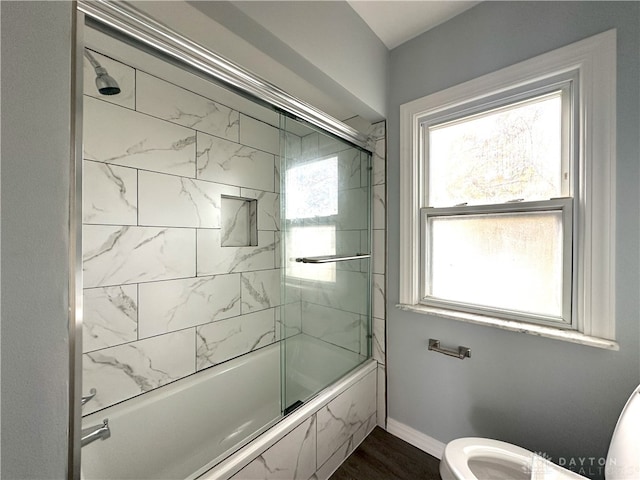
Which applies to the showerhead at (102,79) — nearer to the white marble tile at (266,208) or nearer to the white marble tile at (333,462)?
the white marble tile at (266,208)

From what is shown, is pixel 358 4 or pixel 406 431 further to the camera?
pixel 406 431

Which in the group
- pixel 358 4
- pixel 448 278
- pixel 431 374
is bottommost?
pixel 431 374

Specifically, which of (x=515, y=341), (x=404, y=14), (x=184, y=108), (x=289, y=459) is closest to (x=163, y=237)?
(x=184, y=108)

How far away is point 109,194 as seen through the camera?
1.42m

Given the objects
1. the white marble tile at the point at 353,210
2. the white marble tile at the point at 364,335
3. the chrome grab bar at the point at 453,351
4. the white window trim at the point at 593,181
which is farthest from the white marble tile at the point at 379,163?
the chrome grab bar at the point at 453,351

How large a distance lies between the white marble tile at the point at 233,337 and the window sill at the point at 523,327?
118 cm

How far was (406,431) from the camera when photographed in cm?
168

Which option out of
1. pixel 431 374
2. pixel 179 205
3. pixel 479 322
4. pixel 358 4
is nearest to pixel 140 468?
pixel 179 205

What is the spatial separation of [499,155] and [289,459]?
1.86 meters

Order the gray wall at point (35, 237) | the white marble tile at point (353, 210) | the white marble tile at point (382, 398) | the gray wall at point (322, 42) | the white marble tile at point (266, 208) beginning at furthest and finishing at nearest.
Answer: the white marble tile at point (266, 208), the white marble tile at point (382, 398), the white marble tile at point (353, 210), the gray wall at point (322, 42), the gray wall at point (35, 237)

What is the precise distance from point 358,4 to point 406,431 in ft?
8.45

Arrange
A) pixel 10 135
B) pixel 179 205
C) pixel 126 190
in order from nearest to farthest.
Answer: pixel 10 135, pixel 126 190, pixel 179 205

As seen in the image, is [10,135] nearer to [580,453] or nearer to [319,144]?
[319,144]

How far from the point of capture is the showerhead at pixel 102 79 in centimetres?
128
